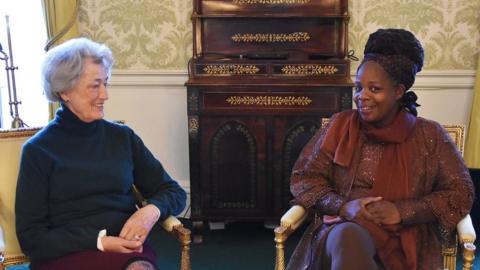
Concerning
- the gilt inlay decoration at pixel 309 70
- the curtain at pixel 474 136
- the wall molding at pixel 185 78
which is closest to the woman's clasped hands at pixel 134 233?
the gilt inlay decoration at pixel 309 70

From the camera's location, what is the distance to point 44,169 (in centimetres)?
169

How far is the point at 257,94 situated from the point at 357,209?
46.0 inches

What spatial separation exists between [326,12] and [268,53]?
0.40 meters

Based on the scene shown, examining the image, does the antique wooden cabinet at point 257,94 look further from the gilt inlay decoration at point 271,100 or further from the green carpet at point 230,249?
the green carpet at point 230,249

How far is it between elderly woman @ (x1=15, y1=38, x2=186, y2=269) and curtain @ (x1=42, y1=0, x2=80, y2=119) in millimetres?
1306

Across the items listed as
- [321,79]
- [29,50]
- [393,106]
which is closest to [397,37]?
[393,106]

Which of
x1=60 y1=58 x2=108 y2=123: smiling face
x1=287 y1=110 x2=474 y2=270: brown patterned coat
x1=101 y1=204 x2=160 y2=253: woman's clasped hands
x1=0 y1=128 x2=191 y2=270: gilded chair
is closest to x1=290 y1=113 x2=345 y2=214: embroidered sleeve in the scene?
x1=287 y1=110 x2=474 y2=270: brown patterned coat

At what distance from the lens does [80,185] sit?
5.73 feet

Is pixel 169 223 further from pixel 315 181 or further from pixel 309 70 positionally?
pixel 309 70

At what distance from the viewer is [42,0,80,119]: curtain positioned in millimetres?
2977

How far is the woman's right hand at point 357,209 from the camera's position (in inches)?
69.4

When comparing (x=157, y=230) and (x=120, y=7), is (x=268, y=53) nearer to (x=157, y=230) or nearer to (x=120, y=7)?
(x=120, y=7)

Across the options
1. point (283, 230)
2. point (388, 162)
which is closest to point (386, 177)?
point (388, 162)

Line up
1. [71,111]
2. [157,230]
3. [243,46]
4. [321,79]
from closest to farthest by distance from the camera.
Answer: [71,111] < [321,79] < [243,46] < [157,230]
